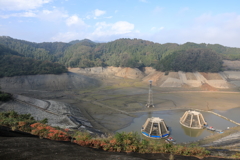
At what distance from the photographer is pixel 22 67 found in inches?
2141

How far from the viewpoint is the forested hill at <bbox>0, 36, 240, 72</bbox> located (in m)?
70.2

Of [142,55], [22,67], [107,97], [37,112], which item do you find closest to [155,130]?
[37,112]

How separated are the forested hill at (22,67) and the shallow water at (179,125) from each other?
121 ft

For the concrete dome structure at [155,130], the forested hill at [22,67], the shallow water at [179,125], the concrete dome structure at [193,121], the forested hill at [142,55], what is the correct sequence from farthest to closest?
the forested hill at [142,55]
the forested hill at [22,67]
the concrete dome structure at [193,121]
the shallow water at [179,125]
the concrete dome structure at [155,130]

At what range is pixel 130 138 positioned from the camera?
10.8 metres

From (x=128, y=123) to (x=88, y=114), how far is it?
8428 millimetres

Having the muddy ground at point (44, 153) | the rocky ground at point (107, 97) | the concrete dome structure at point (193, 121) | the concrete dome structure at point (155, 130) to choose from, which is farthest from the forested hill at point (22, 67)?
the muddy ground at point (44, 153)

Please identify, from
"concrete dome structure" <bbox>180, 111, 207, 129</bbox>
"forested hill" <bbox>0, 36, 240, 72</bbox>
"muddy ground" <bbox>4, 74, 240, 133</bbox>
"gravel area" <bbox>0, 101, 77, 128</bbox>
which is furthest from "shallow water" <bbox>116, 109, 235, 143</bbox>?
"forested hill" <bbox>0, 36, 240, 72</bbox>

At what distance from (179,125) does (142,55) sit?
281 feet

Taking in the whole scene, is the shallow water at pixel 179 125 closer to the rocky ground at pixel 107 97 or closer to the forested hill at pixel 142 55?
the rocky ground at pixel 107 97

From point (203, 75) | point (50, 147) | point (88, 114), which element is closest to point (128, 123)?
point (88, 114)

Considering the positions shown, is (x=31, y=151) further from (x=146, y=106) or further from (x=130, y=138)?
(x=146, y=106)

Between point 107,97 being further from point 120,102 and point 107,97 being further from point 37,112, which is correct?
point 37,112

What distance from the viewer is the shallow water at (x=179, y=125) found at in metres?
25.1
